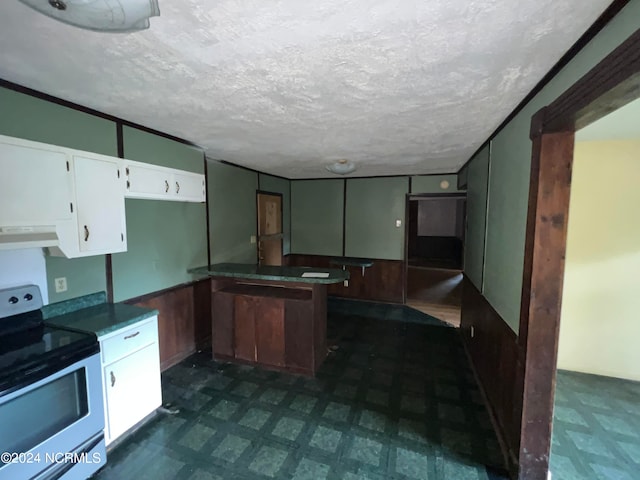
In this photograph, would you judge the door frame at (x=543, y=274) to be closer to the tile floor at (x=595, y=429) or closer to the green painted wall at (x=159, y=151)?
the tile floor at (x=595, y=429)

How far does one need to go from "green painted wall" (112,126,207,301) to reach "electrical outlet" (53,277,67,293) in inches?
14.7

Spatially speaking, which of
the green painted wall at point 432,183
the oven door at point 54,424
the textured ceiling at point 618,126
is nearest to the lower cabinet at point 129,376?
the oven door at point 54,424

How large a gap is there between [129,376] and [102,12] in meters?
2.24

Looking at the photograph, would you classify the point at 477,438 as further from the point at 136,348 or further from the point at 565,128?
the point at 136,348

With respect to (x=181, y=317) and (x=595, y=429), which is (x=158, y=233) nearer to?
(x=181, y=317)

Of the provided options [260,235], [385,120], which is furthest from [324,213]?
[385,120]

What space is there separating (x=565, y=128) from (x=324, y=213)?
452 centimetres

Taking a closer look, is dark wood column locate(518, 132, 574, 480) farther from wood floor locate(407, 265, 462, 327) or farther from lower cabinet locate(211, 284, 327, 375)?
wood floor locate(407, 265, 462, 327)

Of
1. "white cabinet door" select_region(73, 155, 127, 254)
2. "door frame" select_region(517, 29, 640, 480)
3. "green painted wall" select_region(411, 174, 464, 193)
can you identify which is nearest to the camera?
"door frame" select_region(517, 29, 640, 480)

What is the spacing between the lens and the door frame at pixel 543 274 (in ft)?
5.27

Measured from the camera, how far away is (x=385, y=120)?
2.34 meters

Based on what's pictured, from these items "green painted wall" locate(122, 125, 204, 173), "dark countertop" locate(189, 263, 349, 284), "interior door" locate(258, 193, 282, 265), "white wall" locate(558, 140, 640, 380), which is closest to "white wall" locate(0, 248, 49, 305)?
"green painted wall" locate(122, 125, 204, 173)

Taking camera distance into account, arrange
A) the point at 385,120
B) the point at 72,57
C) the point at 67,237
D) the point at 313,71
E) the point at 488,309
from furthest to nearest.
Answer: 1. the point at 488,309
2. the point at 385,120
3. the point at 67,237
4. the point at 313,71
5. the point at 72,57

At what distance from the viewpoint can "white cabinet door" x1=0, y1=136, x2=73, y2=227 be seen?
1695 mm
